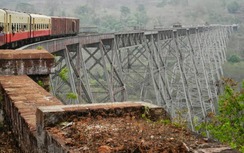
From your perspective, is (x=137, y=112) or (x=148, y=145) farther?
(x=137, y=112)

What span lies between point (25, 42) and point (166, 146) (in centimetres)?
1550

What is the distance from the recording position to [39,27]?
19.9m

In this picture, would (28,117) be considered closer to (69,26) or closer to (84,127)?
(84,127)

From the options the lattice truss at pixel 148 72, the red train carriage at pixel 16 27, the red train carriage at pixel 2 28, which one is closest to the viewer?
the red train carriage at pixel 2 28

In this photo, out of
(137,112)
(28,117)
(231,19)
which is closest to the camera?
(137,112)

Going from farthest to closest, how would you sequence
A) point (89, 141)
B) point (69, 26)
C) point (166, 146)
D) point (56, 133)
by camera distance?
1. point (69, 26)
2. point (56, 133)
3. point (89, 141)
4. point (166, 146)

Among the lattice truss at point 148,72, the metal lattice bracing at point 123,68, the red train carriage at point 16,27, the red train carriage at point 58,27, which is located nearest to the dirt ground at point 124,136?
the metal lattice bracing at point 123,68

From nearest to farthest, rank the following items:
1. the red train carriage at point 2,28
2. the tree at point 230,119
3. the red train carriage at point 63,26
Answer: the tree at point 230,119
the red train carriage at point 2,28
the red train carriage at point 63,26

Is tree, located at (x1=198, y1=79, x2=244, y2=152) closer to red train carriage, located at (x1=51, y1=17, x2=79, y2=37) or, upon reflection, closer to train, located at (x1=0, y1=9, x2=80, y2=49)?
train, located at (x1=0, y1=9, x2=80, y2=49)

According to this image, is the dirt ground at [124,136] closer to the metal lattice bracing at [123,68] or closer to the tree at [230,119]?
the metal lattice bracing at [123,68]

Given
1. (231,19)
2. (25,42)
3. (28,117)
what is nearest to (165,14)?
(231,19)

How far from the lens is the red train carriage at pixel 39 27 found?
1862 cm

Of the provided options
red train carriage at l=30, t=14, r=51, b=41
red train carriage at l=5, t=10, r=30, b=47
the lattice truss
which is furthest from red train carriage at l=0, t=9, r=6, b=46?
red train carriage at l=30, t=14, r=51, b=41

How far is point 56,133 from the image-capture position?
3.41 m
